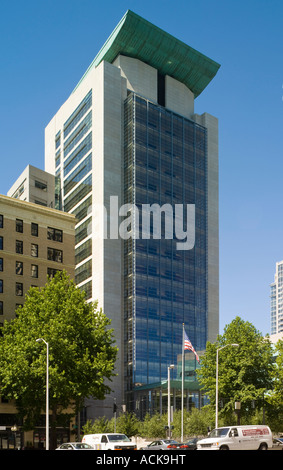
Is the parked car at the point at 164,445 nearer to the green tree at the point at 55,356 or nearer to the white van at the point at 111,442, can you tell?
the white van at the point at 111,442

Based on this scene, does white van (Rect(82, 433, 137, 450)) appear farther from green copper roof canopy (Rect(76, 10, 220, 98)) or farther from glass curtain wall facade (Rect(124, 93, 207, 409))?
green copper roof canopy (Rect(76, 10, 220, 98))

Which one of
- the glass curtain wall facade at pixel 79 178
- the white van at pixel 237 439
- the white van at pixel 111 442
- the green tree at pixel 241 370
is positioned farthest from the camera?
the glass curtain wall facade at pixel 79 178

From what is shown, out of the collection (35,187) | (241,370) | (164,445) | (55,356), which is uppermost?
(35,187)

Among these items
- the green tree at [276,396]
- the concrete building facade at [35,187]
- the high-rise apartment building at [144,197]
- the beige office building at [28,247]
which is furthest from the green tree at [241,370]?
the concrete building facade at [35,187]

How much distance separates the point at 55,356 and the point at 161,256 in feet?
238

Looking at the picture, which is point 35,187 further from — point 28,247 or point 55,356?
point 55,356

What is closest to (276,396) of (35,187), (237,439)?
(237,439)

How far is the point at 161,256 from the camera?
12962cm

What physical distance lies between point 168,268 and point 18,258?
5563cm

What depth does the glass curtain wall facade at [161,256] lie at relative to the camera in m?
123

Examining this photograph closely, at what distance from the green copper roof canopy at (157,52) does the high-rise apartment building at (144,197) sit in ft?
0.89

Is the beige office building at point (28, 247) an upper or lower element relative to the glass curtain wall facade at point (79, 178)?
lower

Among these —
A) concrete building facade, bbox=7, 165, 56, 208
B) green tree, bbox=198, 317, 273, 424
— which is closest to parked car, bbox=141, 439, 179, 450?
green tree, bbox=198, 317, 273, 424

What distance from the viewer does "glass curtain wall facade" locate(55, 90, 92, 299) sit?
427 feet
